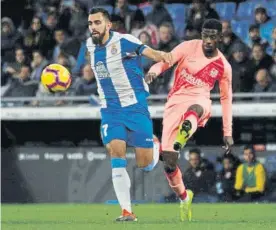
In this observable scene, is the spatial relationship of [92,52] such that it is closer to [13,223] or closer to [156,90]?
[13,223]

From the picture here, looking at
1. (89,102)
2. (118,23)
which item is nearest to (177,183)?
(118,23)

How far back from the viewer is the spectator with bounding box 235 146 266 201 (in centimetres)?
1923

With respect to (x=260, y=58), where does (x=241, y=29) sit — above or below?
Result: above

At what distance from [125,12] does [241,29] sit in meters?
2.33

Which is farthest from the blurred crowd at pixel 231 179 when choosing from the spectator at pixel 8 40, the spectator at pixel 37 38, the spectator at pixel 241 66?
the spectator at pixel 8 40

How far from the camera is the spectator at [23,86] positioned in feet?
69.1

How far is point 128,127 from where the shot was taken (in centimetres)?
1238

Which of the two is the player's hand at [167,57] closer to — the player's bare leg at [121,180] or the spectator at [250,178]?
the player's bare leg at [121,180]

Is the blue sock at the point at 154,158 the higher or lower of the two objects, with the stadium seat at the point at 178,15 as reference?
lower

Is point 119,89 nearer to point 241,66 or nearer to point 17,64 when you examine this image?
point 241,66

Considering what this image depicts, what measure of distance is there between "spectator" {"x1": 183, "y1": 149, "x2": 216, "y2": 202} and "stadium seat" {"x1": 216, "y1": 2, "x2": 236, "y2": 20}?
278 cm

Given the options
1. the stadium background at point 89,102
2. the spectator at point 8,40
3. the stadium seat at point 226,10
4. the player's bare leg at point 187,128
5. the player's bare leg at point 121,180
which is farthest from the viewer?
the spectator at point 8,40

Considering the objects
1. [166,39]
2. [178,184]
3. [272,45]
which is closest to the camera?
[178,184]

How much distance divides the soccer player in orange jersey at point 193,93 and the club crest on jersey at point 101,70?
966mm
